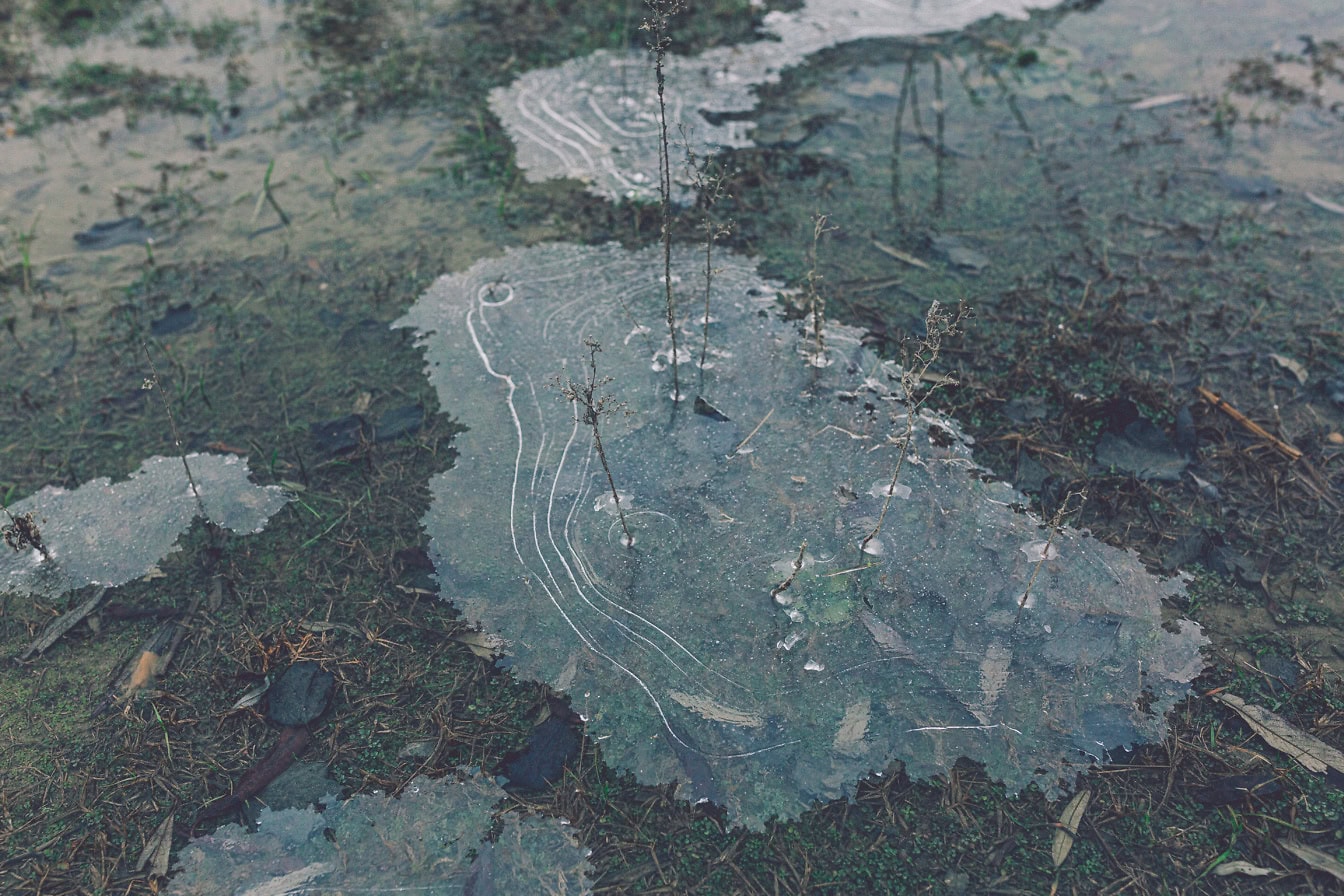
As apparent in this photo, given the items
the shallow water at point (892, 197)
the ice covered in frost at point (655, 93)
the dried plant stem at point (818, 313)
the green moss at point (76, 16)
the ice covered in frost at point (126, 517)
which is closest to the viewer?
the ice covered in frost at point (126, 517)

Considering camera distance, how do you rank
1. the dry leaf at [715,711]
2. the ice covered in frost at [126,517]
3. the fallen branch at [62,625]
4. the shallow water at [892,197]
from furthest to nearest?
1. the shallow water at [892,197]
2. the ice covered in frost at [126,517]
3. the fallen branch at [62,625]
4. the dry leaf at [715,711]

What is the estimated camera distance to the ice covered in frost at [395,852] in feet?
8.21

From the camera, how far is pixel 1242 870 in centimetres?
247

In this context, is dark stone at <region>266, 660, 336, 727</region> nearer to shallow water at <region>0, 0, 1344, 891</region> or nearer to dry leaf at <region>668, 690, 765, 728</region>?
shallow water at <region>0, 0, 1344, 891</region>

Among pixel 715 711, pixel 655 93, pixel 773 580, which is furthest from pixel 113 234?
pixel 715 711

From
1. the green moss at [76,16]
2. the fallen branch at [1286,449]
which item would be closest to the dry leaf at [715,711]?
the fallen branch at [1286,449]

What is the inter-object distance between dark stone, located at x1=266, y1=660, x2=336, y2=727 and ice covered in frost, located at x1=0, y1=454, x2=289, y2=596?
2.24 feet

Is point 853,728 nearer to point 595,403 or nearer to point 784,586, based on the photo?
point 784,586

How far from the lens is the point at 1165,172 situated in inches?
193

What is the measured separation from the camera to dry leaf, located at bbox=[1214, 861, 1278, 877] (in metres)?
2.46

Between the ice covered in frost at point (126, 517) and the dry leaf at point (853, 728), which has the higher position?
the ice covered in frost at point (126, 517)

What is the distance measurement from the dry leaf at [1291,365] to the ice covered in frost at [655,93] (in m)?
2.79

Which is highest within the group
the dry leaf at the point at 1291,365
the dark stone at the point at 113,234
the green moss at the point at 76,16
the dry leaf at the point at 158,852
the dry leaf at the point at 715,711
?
the green moss at the point at 76,16

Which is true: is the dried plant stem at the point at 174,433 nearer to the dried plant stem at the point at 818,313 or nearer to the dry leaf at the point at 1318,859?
the dried plant stem at the point at 818,313
